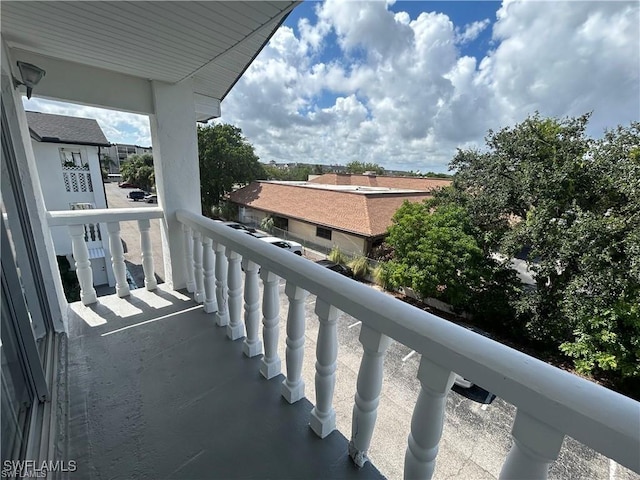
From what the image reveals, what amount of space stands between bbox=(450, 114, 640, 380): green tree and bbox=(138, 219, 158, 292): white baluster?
33.1 feet

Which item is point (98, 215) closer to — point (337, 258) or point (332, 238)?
point (337, 258)

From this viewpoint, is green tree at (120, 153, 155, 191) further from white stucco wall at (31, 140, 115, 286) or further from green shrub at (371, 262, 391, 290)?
green shrub at (371, 262, 391, 290)

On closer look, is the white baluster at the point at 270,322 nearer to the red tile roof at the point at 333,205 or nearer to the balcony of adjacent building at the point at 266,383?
the balcony of adjacent building at the point at 266,383

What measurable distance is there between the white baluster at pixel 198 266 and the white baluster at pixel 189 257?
126mm

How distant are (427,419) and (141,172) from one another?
34699 millimetres

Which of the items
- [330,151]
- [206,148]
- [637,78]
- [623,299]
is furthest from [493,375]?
[330,151]

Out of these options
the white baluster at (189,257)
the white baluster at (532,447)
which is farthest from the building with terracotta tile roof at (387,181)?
the white baluster at (532,447)

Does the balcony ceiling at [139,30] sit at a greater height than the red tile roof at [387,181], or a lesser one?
greater

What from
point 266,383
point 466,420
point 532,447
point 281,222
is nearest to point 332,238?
point 281,222

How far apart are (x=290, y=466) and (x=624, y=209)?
35.2 ft

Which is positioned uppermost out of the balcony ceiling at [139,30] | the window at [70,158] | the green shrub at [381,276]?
the balcony ceiling at [139,30]

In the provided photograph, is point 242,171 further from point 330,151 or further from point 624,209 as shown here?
point 330,151

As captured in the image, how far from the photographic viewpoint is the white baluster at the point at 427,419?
0.75m

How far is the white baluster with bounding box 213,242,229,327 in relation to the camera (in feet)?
6.12
